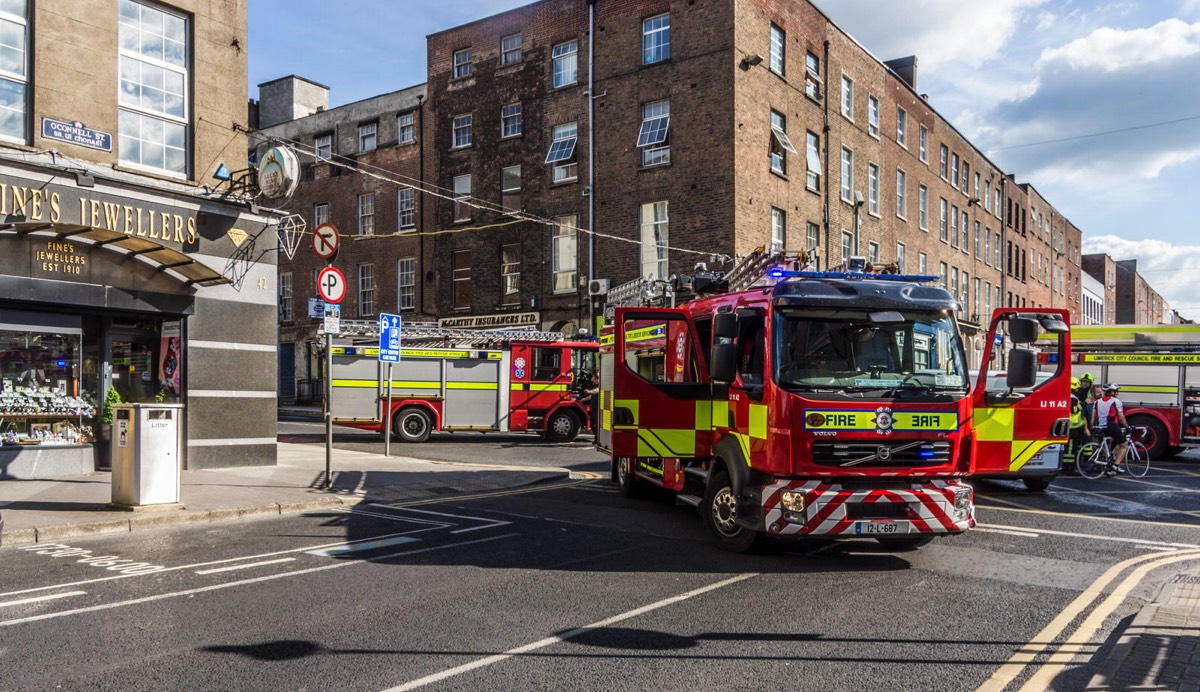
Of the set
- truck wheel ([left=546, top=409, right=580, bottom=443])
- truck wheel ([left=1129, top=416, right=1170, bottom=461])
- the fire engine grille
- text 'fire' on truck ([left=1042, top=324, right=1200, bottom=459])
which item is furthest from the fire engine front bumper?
truck wheel ([left=546, top=409, right=580, bottom=443])

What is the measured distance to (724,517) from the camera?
8703mm

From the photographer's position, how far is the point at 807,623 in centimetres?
607

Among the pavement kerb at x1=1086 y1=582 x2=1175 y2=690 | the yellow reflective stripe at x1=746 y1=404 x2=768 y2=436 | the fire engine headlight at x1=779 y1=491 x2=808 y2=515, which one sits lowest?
the pavement kerb at x1=1086 y1=582 x2=1175 y2=690

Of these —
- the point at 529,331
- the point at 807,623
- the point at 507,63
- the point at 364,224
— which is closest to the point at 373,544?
the point at 807,623

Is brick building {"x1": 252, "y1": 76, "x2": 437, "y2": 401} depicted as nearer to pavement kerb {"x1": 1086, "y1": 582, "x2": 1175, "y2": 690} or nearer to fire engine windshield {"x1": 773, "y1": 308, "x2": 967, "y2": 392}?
fire engine windshield {"x1": 773, "y1": 308, "x2": 967, "y2": 392}

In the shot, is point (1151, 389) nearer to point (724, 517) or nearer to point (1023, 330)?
point (1023, 330)

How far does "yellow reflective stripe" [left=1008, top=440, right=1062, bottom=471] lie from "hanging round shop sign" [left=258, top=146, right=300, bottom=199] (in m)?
11.0

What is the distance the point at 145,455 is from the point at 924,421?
8220 mm

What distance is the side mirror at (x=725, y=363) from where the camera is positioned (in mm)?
8586

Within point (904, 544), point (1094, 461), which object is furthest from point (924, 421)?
point (1094, 461)

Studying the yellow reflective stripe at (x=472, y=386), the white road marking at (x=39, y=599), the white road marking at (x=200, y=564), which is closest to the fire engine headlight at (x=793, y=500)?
the white road marking at (x=200, y=564)

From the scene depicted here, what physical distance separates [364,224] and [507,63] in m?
9.35

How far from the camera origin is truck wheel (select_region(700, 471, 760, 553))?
8.44 metres

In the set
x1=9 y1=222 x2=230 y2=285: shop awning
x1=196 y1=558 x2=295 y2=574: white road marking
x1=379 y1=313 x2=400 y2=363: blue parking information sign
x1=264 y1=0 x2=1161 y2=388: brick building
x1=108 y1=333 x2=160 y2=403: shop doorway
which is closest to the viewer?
x1=196 y1=558 x2=295 y2=574: white road marking
